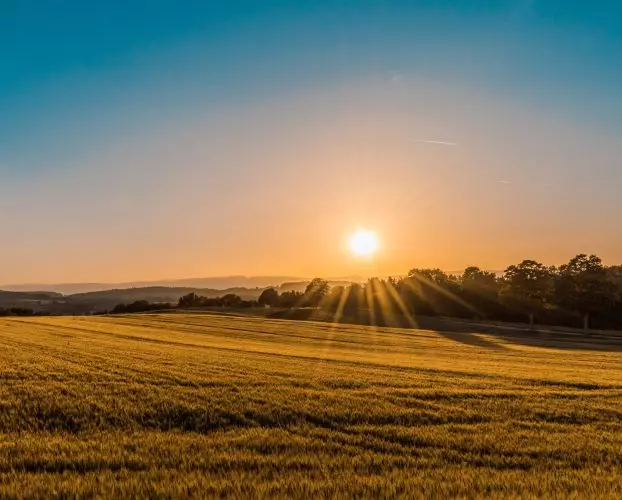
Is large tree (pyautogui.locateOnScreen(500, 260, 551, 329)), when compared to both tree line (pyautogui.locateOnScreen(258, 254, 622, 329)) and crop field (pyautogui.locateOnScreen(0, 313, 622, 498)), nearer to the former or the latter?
tree line (pyautogui.locateOnScreen(258, 254, 622, 329))

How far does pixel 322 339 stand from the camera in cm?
4888

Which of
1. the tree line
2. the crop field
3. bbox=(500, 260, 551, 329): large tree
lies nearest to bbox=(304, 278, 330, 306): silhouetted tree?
the tree line

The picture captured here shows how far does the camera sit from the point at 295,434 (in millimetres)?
10805

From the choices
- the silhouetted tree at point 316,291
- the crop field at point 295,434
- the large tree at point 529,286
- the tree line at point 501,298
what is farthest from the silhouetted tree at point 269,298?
the crop field at point 295,434

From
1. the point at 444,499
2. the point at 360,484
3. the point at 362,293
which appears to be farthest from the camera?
the point at 362,293

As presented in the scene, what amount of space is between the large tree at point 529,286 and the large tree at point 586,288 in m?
3.17

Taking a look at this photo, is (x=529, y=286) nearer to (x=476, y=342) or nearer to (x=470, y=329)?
(x=470, y=329)

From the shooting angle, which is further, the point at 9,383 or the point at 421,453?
the point at 9,383

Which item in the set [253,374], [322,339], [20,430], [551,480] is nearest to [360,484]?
[551,480]

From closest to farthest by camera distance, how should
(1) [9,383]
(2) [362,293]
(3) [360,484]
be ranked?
(3) [360,484]
(1) [9,383]
(2) [362,293]

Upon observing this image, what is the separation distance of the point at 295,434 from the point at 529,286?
96229 mm

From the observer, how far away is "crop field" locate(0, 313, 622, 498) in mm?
7742

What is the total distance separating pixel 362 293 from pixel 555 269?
40097 mm

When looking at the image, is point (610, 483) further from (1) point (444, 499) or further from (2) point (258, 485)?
(2) point (258, 485)
